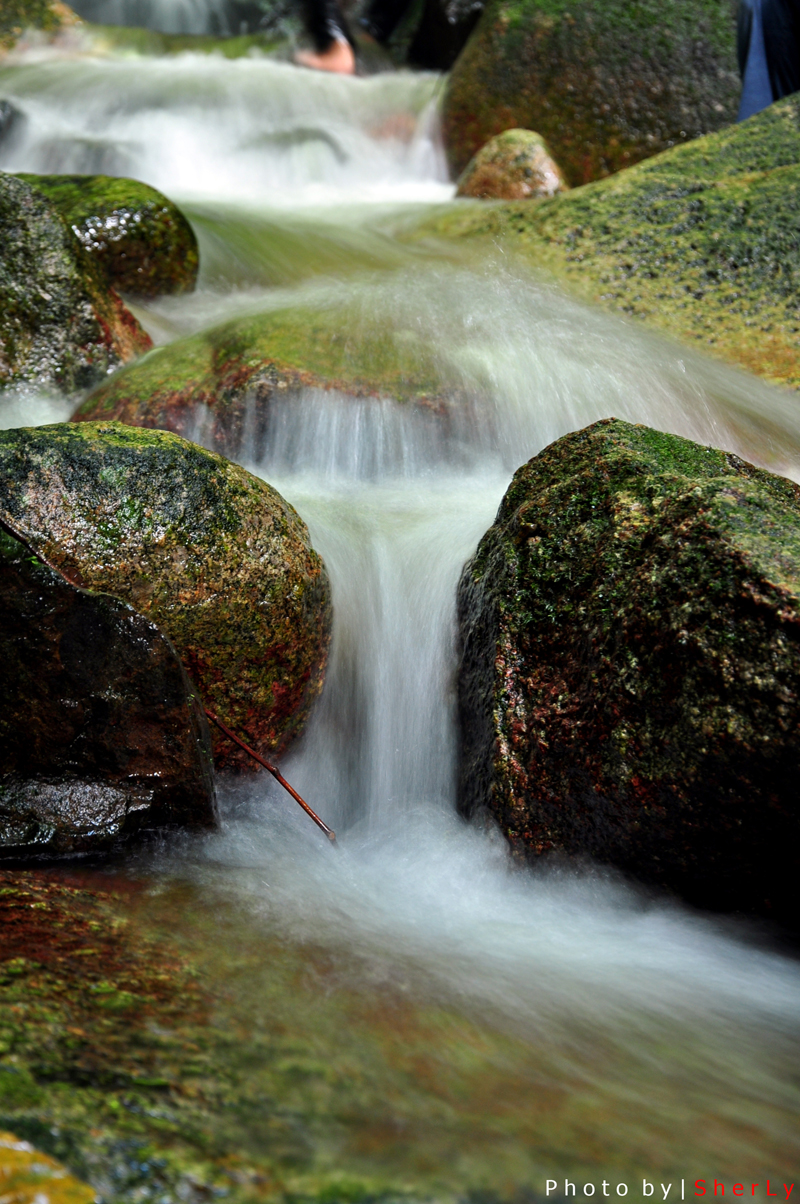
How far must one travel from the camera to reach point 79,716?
104 inches

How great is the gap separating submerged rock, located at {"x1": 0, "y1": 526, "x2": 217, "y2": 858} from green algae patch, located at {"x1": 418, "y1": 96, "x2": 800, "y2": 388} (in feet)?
16.3

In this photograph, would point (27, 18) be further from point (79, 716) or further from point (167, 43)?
point (79, 716)

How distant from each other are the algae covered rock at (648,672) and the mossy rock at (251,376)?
2.23 meters

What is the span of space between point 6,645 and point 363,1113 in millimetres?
1800

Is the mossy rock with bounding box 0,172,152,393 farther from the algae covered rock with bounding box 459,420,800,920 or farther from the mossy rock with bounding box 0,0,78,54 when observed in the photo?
the mossy rock with bounding box 0,0,78,54

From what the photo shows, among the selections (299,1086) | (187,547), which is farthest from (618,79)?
(299,1086)

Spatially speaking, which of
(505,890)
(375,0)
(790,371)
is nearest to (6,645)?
(505,890)

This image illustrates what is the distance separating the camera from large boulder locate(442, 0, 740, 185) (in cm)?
1086

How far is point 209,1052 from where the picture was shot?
1.43 m

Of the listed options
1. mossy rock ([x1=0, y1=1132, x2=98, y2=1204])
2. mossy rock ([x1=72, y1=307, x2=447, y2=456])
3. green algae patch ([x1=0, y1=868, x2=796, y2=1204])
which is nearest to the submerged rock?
green algae patch ([x1=0, y1=868, x2=796, y2=1204])

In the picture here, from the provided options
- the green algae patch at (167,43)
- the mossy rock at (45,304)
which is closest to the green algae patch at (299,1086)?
the mossy rock at (45,304)

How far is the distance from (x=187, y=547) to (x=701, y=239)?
562 cm

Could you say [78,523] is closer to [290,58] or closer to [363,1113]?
[363,1113]

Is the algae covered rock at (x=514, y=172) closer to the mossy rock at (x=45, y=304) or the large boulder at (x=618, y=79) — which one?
the large boulder at (x=618, y=79)
